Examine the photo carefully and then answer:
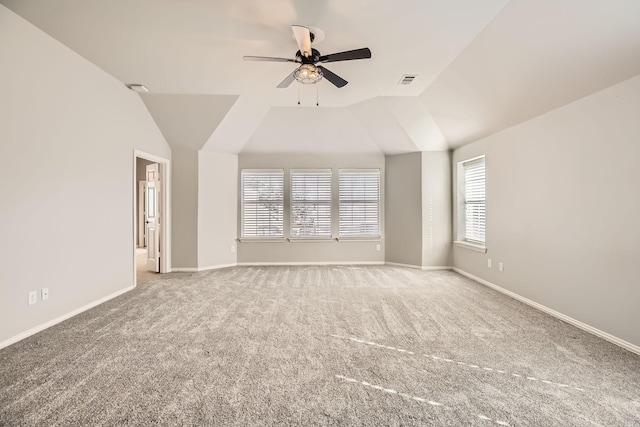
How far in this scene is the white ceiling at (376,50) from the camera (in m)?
2.33

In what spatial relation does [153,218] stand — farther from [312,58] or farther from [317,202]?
[312,58]

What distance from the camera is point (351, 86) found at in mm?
3902

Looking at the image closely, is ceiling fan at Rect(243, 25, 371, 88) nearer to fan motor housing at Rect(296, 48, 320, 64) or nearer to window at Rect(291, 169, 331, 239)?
fan motor housing at Rect(296, 48, 320, 64)

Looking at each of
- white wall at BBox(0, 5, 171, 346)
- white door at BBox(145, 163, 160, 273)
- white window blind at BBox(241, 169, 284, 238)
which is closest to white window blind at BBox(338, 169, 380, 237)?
white window blind at BBox(241, 169, 284, 238)

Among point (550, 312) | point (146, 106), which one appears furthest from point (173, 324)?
point (550, 312)

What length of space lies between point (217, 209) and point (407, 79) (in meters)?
4.21

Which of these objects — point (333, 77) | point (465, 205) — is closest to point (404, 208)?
point (465, 205)

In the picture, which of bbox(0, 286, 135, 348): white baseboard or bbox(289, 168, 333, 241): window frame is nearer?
bbox(0, 286, 135, 348): white baseboard

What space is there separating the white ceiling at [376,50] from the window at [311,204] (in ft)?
5.78

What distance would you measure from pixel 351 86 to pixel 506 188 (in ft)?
8.80

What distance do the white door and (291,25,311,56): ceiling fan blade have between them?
→ 4062 millimetres

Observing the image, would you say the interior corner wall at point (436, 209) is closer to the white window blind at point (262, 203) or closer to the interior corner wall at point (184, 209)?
the white window blind at point (262, 203)

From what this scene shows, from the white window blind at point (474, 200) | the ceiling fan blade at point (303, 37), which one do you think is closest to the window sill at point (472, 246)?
the white window blind at point (474, 200)

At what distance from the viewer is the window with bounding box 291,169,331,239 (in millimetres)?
6223
